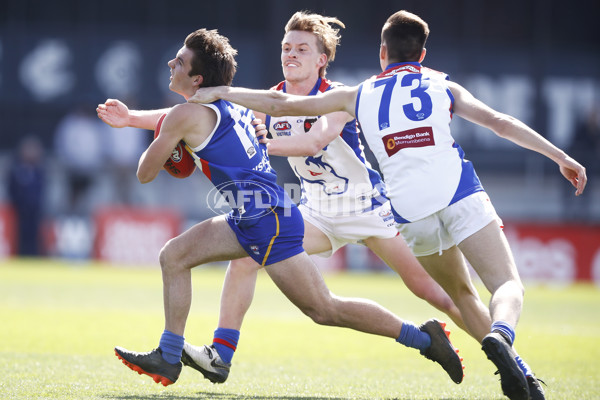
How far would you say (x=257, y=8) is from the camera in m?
21.1

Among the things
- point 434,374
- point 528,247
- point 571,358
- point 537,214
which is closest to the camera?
point 434,374

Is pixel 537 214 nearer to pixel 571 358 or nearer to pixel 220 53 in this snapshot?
pixel 571 358

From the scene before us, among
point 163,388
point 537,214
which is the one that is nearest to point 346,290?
point 163,388

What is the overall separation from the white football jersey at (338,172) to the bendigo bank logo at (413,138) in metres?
1.39

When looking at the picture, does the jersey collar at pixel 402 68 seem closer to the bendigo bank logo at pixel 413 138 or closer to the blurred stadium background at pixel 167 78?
the bendigo bank logo at pixel 413 138

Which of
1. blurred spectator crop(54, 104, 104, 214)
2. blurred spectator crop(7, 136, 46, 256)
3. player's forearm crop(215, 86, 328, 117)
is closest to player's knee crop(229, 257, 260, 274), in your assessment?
player's forearm crop(215, 86, 328, 117)

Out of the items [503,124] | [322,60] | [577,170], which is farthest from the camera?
[322,60]

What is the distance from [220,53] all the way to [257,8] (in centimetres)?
1582

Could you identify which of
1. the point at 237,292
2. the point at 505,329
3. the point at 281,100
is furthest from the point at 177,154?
the point at 505,329

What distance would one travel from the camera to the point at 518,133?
5.26m

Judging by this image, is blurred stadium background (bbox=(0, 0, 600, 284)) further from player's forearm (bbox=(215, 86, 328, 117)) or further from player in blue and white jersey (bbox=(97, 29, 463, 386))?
player's forearm (bbox=(215, 86, 328, 117))

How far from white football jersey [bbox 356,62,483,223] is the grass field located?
138cm

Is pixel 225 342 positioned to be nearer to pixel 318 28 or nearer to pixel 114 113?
pixel 114 113

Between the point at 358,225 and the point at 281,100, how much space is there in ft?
4.87
